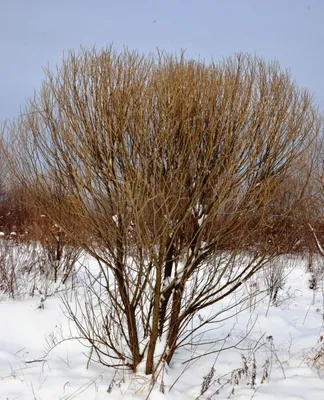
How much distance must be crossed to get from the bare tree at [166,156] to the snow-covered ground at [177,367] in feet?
1.31

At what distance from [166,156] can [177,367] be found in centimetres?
264

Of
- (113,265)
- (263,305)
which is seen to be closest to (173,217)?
(113,265)

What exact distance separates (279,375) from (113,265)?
2370 millimetres

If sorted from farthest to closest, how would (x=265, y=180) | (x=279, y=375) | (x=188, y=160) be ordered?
(x=279, y=375) → (x=265, y=180) → (x=188, y=160)

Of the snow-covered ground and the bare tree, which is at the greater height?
the bare tree

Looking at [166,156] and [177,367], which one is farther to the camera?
[177,367]

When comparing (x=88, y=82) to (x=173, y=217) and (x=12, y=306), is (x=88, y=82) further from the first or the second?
(x=12, y=306)

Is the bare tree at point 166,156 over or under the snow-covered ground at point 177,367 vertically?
over

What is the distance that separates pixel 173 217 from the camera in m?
3.97

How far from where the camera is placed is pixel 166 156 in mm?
3965

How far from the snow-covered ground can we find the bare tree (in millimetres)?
400

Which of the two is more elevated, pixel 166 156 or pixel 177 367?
pixel 166 156

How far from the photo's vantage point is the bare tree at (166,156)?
12.6 feet

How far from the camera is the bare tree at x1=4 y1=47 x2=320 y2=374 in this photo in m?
3.85
